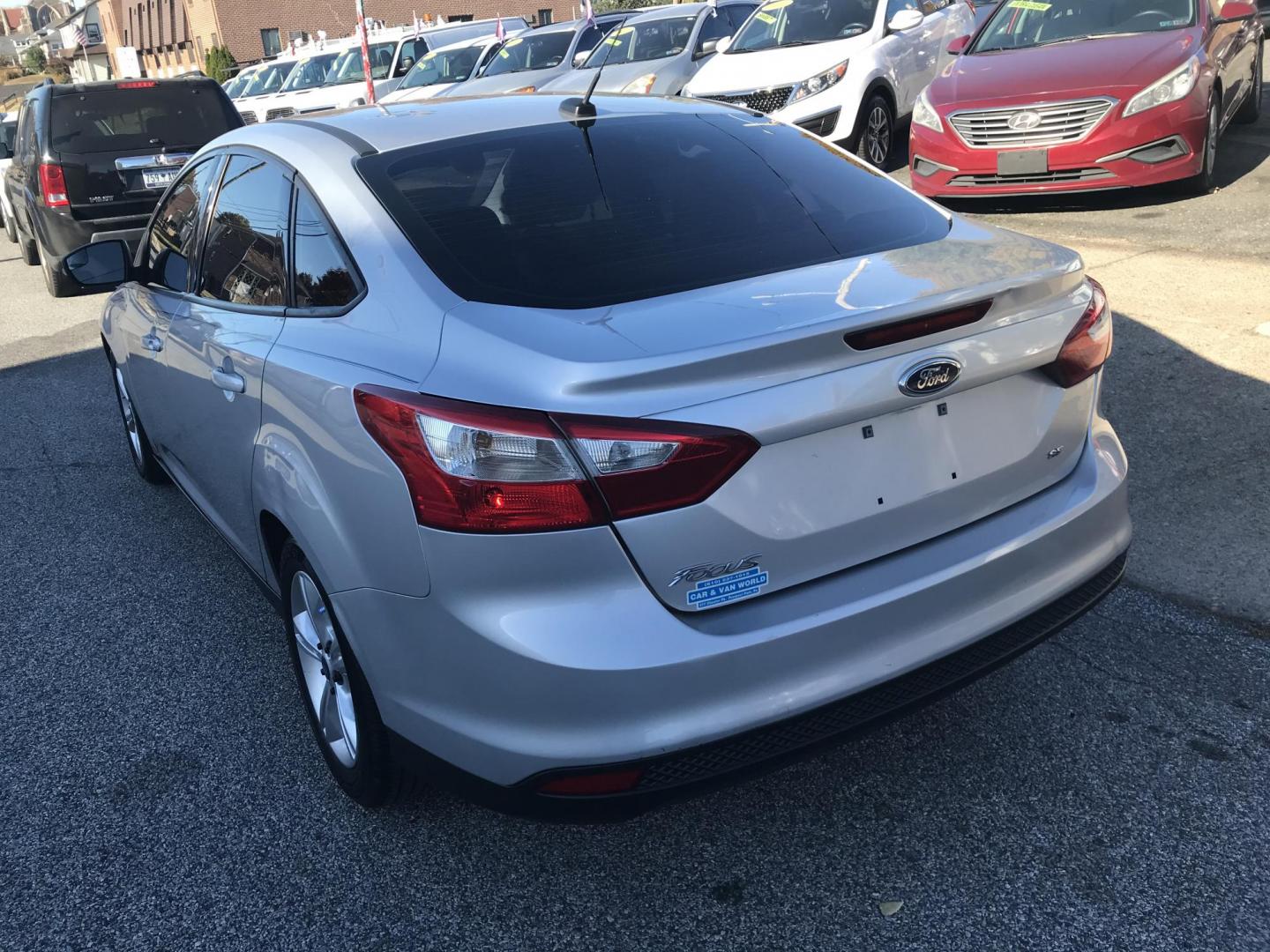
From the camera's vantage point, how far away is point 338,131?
10.6 feet

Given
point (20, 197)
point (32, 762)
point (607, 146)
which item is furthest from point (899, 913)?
point (20, 197)

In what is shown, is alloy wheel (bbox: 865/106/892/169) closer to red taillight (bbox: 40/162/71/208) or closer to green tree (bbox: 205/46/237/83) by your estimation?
red taillight (bbox: 40/162/71/208)

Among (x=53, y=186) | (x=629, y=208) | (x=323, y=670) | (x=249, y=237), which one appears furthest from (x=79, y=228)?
(x=629, y=208)

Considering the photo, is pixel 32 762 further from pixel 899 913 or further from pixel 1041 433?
pixel 1041 433

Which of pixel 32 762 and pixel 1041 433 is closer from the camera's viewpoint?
pixel 1041 433

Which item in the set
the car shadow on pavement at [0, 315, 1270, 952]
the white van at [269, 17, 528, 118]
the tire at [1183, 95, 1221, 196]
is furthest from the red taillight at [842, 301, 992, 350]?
the white van at [269, 17, 528, 118]

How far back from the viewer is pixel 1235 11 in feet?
27.7

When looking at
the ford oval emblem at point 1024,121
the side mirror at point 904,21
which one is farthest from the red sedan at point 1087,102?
the side mirror at point 904,21

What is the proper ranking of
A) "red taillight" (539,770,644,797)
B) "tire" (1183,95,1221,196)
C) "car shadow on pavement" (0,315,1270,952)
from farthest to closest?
"tire" (1183,95,1221,196) < "car shadow on pavement" (0,315,1270,952) < "red taillight" (539,770,644,797)

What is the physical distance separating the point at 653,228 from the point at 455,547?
1.03 meters

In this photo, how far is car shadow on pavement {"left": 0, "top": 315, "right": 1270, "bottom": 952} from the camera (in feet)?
8.13

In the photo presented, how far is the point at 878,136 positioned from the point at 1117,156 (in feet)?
11.1

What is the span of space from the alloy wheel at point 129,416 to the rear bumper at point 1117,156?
561 cm

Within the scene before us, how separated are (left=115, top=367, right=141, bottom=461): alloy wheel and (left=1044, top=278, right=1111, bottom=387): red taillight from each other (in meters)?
4.11
